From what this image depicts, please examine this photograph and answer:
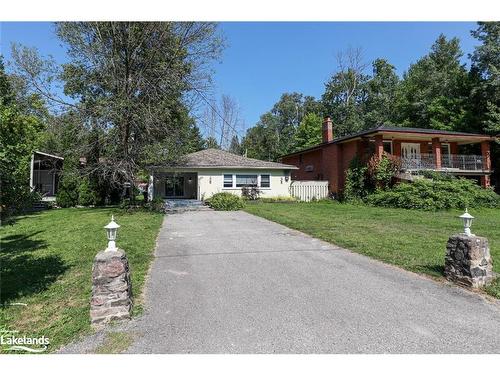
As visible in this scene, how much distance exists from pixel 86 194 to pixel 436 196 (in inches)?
792

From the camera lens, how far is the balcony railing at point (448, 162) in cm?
2217

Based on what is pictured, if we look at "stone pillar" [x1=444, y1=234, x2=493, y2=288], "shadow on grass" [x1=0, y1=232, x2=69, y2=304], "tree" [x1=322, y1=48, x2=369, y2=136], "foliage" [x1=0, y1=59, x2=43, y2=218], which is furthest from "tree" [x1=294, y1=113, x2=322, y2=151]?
"foliage" [x1=0, y1=59, x2=43, y2=218]

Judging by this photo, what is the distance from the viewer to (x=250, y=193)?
74.8 feet

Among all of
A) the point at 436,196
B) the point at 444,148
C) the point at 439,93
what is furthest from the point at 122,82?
the point at 439,93

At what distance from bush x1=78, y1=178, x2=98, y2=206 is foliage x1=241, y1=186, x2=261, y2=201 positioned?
9420 mm

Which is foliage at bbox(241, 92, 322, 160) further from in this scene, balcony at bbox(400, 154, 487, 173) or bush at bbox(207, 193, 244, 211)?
bush at bbox(207, 193, 244, 211)

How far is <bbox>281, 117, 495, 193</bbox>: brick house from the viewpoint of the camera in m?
22.0

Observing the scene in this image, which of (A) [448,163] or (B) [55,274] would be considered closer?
(B) [55,274]

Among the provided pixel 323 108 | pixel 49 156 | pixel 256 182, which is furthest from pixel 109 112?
pixel 323 108

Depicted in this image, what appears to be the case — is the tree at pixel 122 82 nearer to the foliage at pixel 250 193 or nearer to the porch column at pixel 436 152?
the foliage at pixel 250 193

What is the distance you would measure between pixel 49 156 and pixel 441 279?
22060 millimetres

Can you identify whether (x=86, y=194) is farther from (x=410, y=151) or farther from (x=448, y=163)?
(x=448, y=163)

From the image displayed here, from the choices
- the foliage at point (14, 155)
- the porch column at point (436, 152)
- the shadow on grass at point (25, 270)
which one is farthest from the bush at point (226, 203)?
the porch column at point (436, 152)

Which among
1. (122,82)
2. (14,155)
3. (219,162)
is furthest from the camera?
(219,162)
